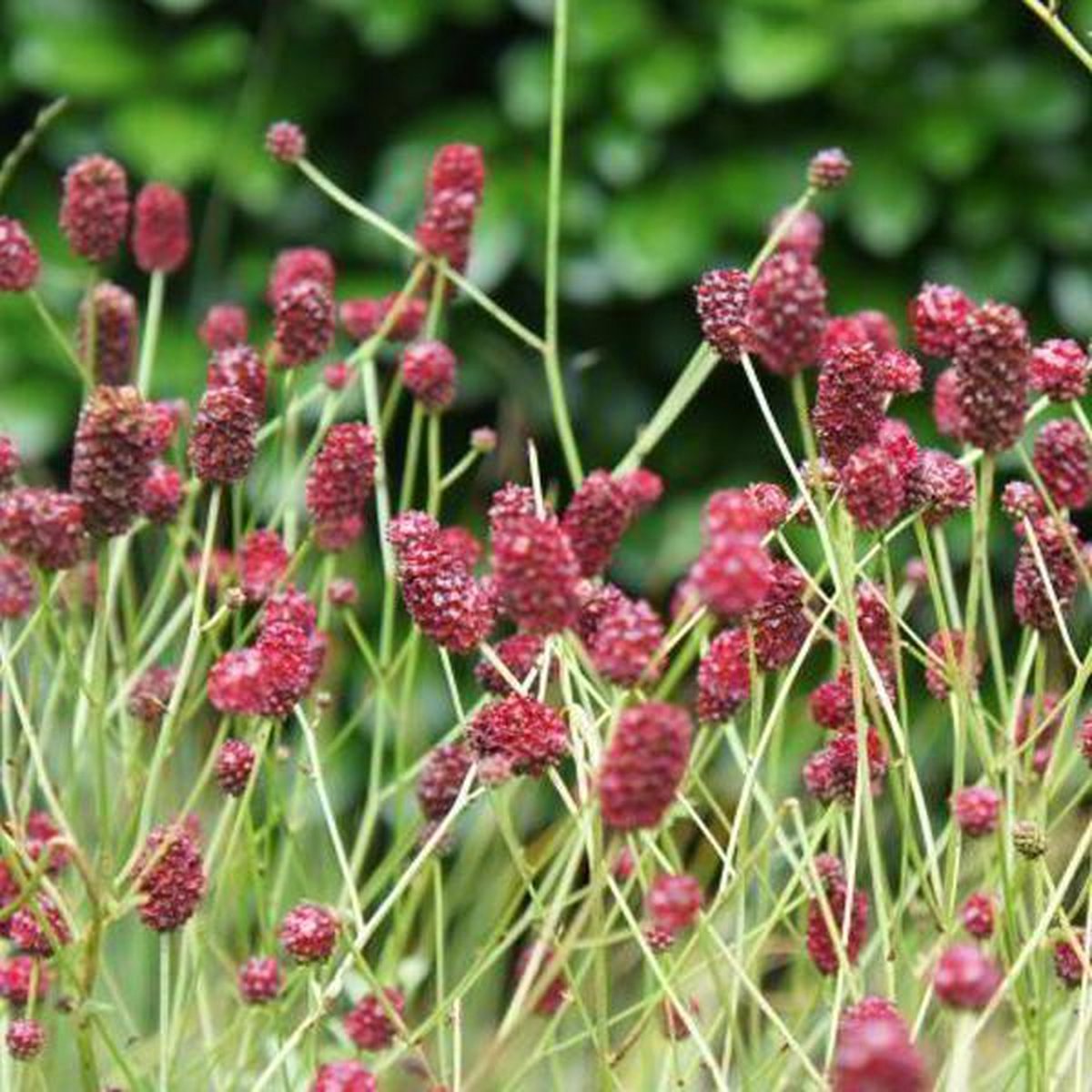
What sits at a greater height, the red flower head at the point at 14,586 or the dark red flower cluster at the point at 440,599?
the dark red flower cluster at the point at 440,599

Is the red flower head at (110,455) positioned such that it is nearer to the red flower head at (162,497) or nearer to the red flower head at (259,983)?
the red flower head at (259,983)

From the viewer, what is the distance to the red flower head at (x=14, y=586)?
48.9 inches

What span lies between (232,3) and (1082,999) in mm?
1865

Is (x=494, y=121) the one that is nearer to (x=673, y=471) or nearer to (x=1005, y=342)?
(x=673, y=471)

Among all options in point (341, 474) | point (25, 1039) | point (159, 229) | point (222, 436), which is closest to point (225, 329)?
point (159, 229)

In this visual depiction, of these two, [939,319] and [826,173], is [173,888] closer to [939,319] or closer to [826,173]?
[939,319]

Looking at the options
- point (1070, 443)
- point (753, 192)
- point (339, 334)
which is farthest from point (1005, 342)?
point (339, 334)

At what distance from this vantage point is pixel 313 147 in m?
2.52

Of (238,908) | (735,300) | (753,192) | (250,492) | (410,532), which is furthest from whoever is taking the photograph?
(250,492)

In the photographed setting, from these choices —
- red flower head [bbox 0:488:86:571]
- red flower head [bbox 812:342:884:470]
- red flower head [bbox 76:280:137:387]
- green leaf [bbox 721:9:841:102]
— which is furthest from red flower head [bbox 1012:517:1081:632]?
green leaf [bbox 721:9:841:102]

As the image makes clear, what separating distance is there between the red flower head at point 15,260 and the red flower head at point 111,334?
0.04m

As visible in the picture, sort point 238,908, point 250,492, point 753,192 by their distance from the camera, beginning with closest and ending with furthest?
point 238,908 → point 753,192 → point 250,492

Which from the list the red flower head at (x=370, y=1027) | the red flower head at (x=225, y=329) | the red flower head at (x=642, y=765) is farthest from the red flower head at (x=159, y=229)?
the red flower head at (x=642, y=765)

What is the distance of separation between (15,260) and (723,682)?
56cm
